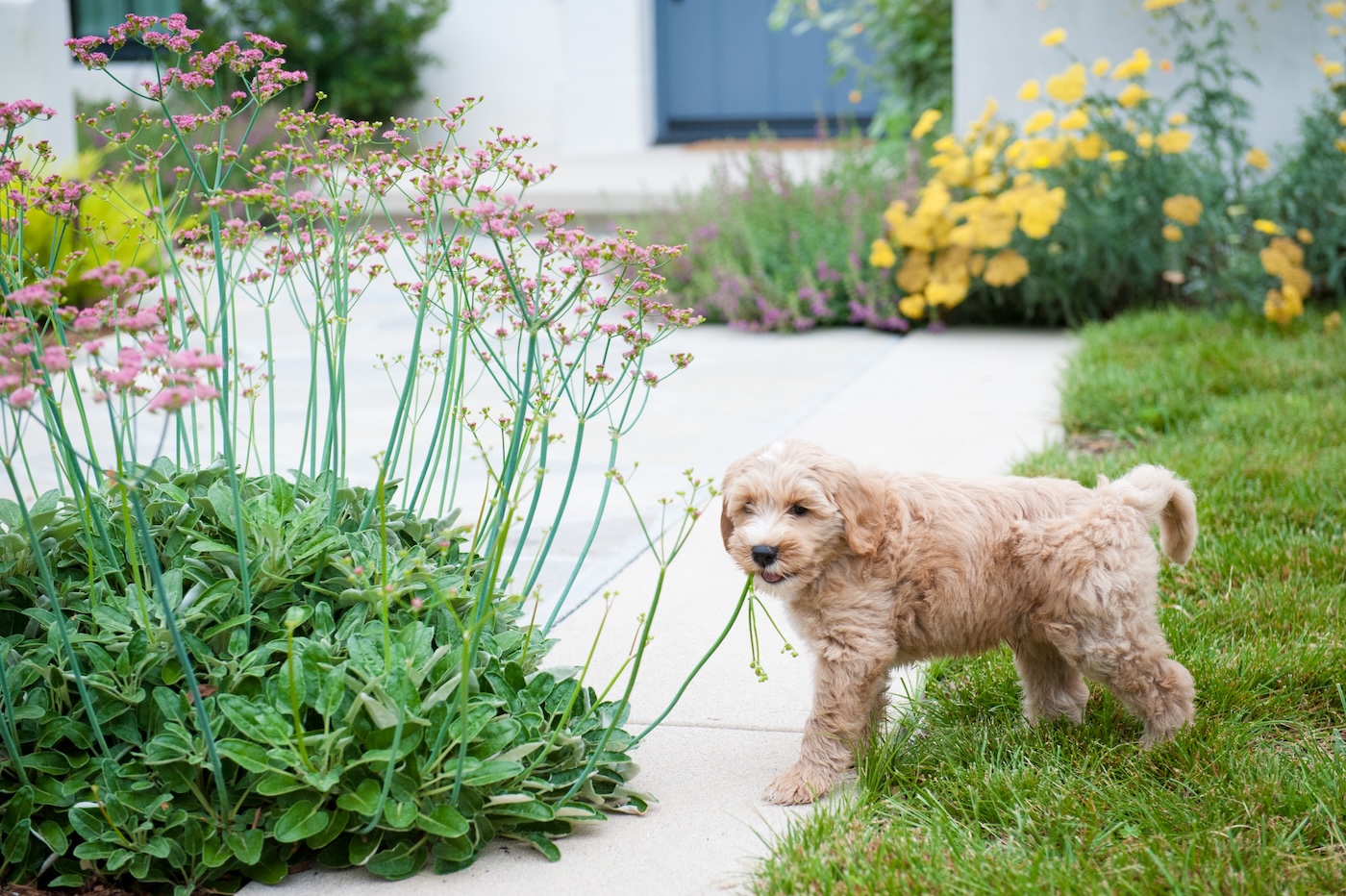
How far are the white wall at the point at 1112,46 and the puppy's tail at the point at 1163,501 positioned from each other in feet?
21.0

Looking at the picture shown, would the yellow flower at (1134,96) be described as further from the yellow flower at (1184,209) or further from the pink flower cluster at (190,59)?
the pink flower cluster at (190,59)

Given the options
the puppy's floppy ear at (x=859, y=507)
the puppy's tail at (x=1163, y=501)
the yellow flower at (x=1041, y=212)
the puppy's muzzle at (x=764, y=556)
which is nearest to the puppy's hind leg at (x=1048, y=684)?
the puppy's tail at (x=1163, y=501)

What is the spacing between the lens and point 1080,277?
8.20 metres

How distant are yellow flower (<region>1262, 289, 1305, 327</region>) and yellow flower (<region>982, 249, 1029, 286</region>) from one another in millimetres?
1373

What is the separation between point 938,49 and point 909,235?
3.91m

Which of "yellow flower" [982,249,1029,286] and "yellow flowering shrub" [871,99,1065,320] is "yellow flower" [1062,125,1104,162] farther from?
"yellow flower" [982,249,1029,286]

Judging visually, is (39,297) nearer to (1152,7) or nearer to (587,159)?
(1152,7)

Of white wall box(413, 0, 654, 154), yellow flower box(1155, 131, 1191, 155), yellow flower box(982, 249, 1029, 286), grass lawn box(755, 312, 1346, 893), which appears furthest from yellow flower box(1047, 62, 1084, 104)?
white wall box(413, 0, 654, 154)

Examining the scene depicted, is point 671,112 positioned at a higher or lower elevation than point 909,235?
higher

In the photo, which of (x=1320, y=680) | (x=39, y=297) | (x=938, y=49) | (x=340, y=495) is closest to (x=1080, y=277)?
(x=938, y=49)

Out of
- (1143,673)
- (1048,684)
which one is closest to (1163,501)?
(1143,673)

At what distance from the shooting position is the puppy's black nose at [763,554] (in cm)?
281

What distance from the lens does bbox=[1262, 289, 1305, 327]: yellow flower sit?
7.08 m

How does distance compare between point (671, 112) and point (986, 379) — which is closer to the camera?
point (986, 379)
